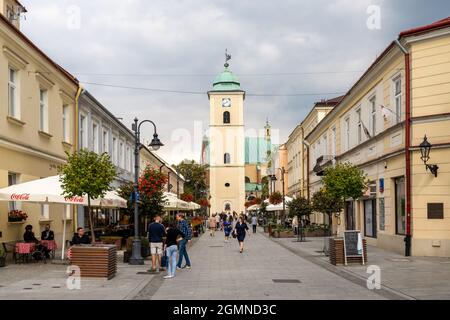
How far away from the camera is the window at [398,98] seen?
77.3 ft

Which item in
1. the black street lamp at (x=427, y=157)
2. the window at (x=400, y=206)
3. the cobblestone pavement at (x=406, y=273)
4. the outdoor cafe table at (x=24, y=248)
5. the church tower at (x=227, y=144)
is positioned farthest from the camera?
the church tower at (x=227, y=144)

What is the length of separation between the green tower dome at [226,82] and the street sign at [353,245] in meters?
71.0

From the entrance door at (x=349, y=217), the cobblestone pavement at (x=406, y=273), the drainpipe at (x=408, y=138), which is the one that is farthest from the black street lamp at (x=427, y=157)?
the entrance door at (x=349, y=217)

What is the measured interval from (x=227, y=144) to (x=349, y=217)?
57.6 meters

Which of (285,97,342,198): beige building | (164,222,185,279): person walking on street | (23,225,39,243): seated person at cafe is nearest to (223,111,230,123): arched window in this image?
(285,97,342,198): beige building

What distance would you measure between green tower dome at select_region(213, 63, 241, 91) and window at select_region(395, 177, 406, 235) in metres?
66.0

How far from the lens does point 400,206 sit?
23.7m

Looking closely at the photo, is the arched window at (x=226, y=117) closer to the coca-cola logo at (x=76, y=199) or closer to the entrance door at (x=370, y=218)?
the entrance door at (x=370, y=218)

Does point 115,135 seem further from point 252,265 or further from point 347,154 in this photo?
point 252,265

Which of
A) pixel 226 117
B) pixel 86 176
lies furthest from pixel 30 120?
pixel 226 117

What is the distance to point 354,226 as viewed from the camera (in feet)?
109

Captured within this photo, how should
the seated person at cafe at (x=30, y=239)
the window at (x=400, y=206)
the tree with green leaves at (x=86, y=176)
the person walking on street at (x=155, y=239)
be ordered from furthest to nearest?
the window at (x=400, y=206) < the seated person at cafe at (x=30, y=239) < the tree with green leaves at (x=86, y=176) < the person walking on street at (x=155, y=239)

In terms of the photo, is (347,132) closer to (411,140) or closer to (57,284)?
(411,140)
